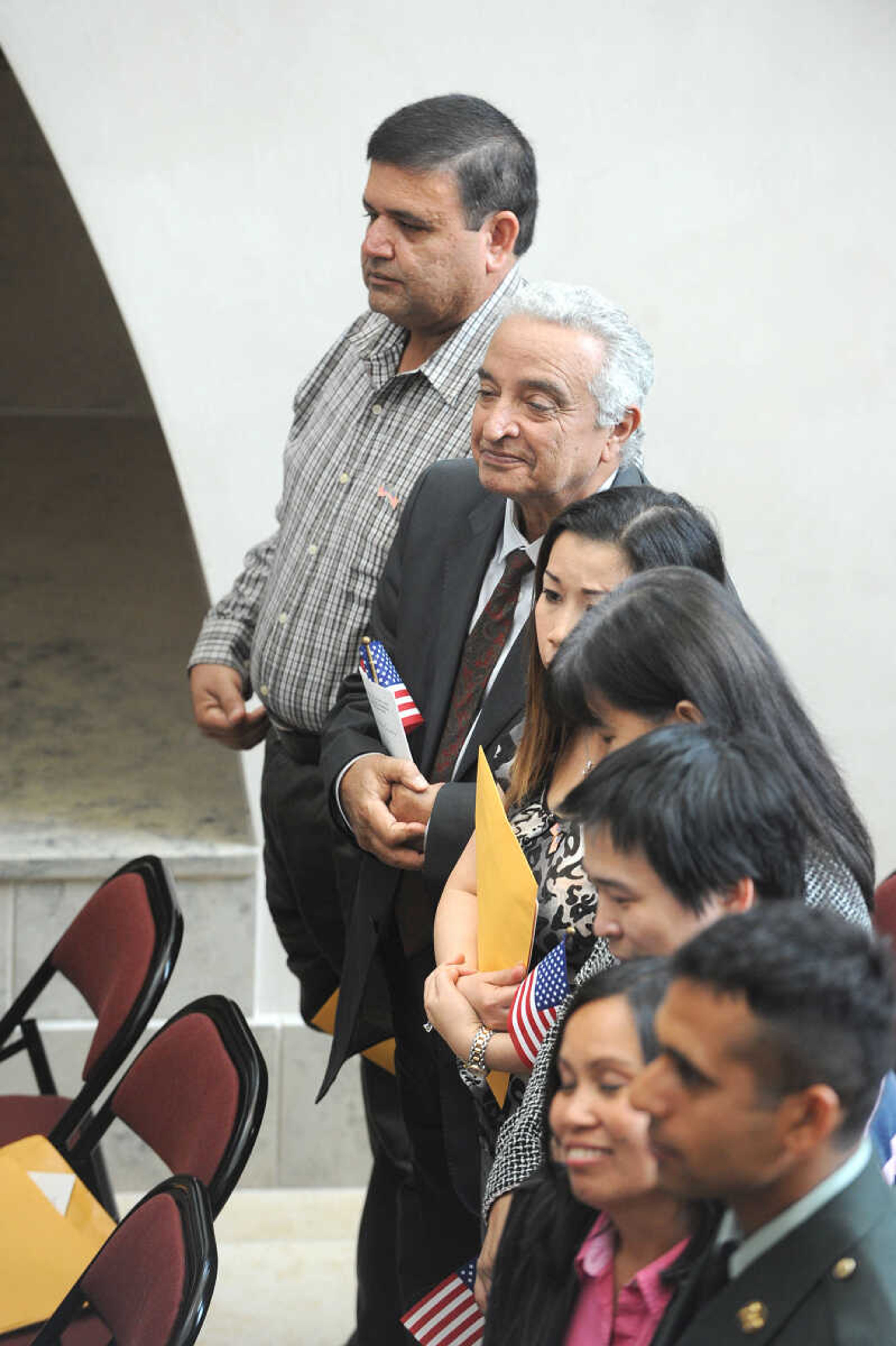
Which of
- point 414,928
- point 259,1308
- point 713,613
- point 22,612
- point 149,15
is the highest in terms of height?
point 149,15

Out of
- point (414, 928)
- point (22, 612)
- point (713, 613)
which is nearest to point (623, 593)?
point (713, 613)

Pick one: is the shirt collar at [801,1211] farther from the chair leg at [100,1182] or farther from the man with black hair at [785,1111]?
the chair leg at [100,1182]

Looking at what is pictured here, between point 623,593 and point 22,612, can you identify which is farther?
point 22,612

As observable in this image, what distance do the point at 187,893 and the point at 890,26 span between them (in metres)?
2.56

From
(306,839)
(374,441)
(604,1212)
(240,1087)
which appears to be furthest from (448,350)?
(604,1212)

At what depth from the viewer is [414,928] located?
85.8 inches

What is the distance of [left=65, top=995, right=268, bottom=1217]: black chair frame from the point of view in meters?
1.87

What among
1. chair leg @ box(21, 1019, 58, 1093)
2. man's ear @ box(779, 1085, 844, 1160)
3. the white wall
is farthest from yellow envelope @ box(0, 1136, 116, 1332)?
the white wall

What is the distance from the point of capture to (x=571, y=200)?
3.31 metres

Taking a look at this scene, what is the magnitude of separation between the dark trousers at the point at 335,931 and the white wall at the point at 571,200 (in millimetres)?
908

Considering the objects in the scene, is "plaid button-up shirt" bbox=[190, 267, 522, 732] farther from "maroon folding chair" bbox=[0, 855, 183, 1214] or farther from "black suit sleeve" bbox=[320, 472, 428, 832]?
"maroon folding chair" bbox=[0, 855, 183, 1214]

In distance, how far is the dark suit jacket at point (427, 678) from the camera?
1978 millimetres

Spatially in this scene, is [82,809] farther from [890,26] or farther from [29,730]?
Answer: [890,26]

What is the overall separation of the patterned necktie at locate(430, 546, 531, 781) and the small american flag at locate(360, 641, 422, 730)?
5cm
